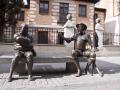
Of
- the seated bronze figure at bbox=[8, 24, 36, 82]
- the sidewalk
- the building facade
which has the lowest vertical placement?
the sidewalk

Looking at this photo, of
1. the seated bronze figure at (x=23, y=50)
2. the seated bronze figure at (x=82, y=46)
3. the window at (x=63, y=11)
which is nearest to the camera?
the seated bronze figure at (x=23, y=50)

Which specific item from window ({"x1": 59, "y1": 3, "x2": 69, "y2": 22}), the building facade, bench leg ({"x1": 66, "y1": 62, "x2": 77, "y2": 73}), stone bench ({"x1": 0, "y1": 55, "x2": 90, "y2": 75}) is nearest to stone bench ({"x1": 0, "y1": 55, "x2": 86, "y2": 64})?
stone bench ({"x1": 0, "y1": 55, "x2": 90, "y2": 75})

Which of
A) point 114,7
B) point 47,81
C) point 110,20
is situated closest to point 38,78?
point 47,81

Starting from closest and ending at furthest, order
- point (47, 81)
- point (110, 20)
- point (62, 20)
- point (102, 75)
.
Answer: point (47, 81), point (102, 75), point (62, 20), point (110, 20)

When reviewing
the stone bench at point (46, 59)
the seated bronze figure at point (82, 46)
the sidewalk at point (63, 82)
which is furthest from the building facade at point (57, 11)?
the sidewalk at point (63, 82)

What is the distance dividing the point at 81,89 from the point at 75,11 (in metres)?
20.6

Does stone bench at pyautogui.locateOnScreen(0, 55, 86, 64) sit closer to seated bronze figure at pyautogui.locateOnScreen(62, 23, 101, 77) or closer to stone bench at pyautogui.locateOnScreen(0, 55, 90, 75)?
stone bench at pyautogui.locateOnScreen(0, 55, 90, 75)

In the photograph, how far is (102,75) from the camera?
28.8 ft

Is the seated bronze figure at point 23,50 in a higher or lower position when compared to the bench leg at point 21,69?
higher

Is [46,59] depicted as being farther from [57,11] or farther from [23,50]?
[57,11]

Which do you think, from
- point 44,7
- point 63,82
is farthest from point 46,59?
point 44,7

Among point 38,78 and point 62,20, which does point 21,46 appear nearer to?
point 38,78

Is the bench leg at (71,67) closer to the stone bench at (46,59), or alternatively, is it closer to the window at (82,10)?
the stone bench at (46,59)

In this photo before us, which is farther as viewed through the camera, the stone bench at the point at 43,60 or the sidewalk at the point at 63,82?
the stone bench at the point at 43,60
